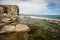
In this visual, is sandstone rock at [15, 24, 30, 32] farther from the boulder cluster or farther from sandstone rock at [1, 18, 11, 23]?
sandstone rock at [1, 18, 11, 23]

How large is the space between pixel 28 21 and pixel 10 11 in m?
0.37

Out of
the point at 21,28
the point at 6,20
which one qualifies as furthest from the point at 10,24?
the point at 21,28

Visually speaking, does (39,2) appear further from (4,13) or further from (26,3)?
(4,13)

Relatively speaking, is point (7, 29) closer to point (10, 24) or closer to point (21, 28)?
point (10, 24)

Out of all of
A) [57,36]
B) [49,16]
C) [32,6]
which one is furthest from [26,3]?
Result: [57,36]

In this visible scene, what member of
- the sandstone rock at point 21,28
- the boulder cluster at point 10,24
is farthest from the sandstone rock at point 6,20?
the sandstone rock at point 21,28

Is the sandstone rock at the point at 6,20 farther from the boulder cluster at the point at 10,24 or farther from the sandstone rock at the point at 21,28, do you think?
the sandstone rock at the point at 21,28

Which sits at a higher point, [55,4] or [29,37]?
[55,4]

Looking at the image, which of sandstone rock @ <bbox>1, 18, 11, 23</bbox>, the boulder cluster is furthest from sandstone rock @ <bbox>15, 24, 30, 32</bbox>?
sandstone rock @ <bbox>1, 18, 11, 23</bbox>

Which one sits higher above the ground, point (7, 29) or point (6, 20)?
point (6, 20)

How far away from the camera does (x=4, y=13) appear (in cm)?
201

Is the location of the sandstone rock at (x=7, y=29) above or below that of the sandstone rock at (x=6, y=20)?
below

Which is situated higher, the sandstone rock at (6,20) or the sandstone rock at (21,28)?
the sandstone rock at (6,20)

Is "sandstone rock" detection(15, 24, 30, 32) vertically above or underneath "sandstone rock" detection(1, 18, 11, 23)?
underneath
